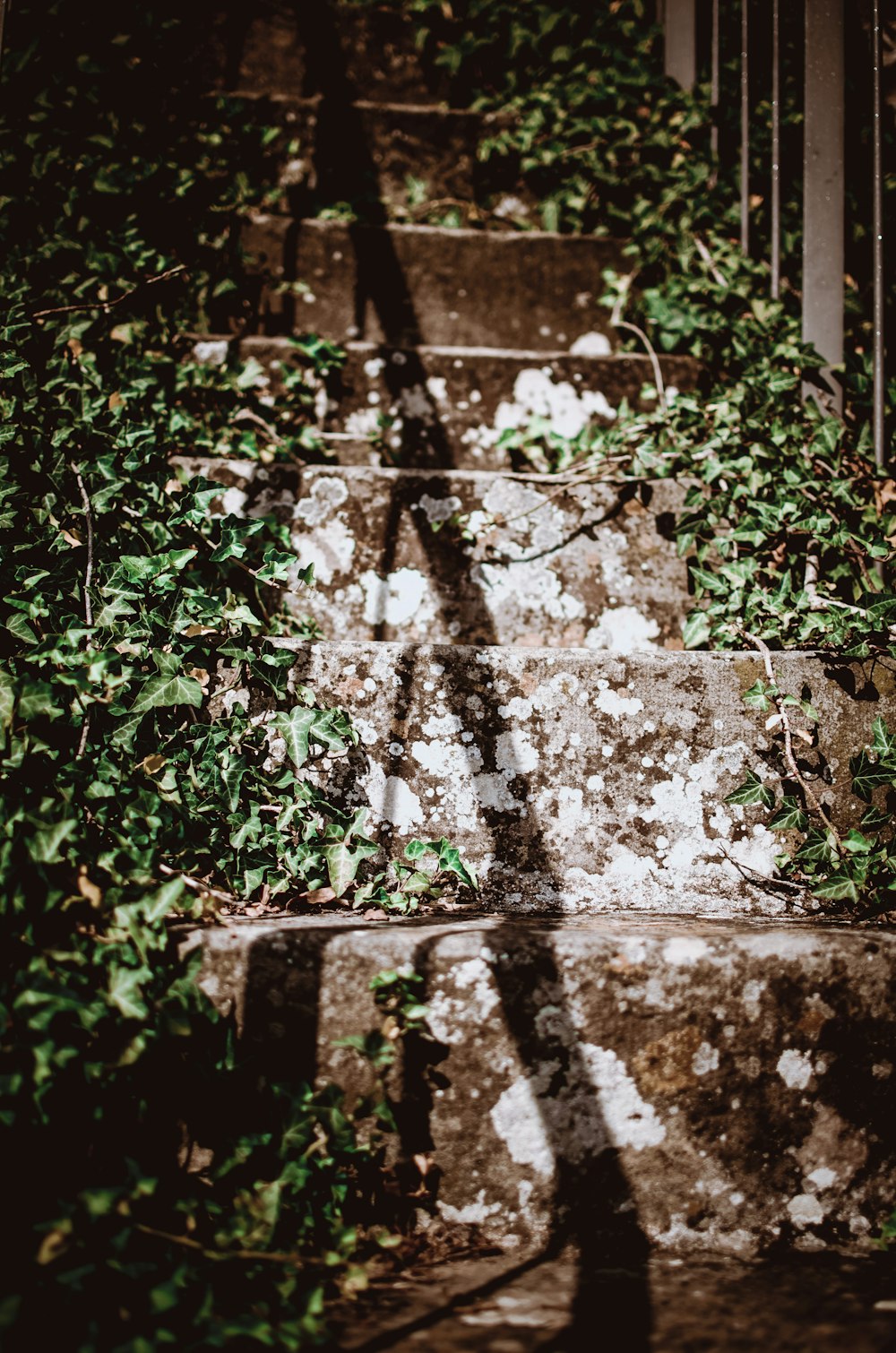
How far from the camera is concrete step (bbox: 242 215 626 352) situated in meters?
2.66

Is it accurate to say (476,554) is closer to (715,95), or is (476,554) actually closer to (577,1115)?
(577,1115)

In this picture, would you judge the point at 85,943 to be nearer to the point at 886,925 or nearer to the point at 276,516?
the point at 276,516

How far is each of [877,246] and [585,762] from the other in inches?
63.4

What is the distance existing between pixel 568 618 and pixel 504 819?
0.65 metres

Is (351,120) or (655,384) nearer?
(655,384)

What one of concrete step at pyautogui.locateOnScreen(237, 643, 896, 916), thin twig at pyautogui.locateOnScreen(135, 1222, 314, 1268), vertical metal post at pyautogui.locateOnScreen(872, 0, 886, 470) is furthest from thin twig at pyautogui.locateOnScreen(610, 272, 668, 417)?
thin twig at pyautogui.locateOnScreen(135, 1222, 314, 1268)

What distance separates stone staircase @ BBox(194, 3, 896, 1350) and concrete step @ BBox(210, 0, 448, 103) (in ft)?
4.07

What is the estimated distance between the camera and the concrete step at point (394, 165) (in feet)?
10.1

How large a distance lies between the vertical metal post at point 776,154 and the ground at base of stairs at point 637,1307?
2517 mm

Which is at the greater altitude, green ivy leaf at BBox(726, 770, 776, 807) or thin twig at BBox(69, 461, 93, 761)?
thin twig at BBox(69, 461, 93, 761)

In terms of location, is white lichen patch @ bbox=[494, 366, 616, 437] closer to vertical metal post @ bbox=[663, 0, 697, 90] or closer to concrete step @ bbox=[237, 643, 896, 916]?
concrete step @ bbox=[237, 643, 896, 916]

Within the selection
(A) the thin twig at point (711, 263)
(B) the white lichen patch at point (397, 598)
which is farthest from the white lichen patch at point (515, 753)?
(A) the thin twig at point (711, 263)

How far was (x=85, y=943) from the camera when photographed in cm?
110

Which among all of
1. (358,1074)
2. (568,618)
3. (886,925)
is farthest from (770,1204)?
(568,618)
